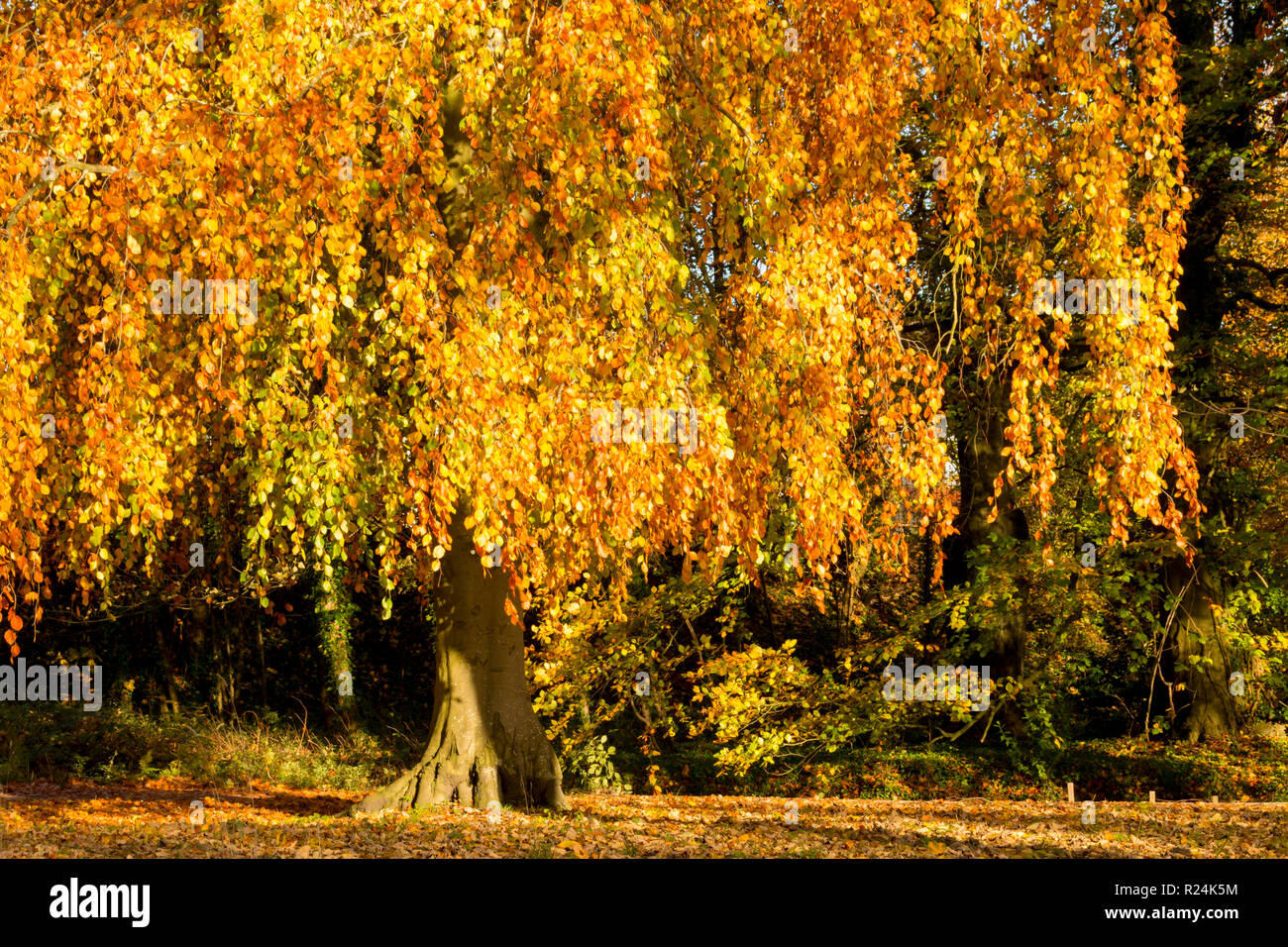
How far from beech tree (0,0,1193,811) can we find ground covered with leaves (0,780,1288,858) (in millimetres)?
1118

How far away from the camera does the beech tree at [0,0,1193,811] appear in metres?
4.83

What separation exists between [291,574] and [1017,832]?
30.0 feet

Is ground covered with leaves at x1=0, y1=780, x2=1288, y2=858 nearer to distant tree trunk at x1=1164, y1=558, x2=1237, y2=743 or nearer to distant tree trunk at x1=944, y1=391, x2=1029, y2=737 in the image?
distant tree trunk at x1=944, y1=391, x2=1029, y2=737

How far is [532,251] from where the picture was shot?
5.56 m

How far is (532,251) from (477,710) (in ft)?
9.68

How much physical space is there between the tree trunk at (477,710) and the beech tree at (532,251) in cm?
81

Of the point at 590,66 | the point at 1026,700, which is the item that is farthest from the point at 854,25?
the point at 1026,700

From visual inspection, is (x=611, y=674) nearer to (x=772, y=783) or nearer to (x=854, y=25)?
(x=772, y=783)

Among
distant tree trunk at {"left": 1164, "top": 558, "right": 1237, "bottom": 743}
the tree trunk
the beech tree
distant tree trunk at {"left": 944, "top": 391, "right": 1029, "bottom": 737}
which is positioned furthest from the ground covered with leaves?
distant tree trunk at {"left": 1164, "top": 558, "right": 1237, "bottom": 743}

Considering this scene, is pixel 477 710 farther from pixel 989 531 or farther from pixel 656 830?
pixel 989 531

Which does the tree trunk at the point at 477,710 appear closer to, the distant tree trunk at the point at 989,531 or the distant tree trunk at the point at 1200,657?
the distant tree trunk at the point at 989,531

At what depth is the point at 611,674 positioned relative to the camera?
36.5ft

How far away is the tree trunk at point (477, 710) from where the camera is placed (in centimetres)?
708

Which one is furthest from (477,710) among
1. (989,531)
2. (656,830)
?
(989,531)
